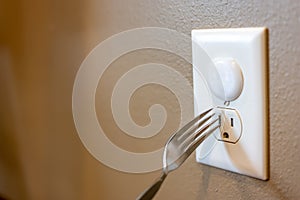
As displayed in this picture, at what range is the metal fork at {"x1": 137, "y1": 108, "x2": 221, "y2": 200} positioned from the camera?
38cm

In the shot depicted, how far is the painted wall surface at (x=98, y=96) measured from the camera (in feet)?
1.14

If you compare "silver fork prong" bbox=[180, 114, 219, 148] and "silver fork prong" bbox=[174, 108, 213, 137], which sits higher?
"silver fork prong" bbox=[174, 108, 213, 137]

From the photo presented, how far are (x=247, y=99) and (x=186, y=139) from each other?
7 centimetres

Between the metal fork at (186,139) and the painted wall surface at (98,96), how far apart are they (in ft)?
0.19

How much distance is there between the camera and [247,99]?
1.22 ft

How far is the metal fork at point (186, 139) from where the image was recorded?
1.23 feet

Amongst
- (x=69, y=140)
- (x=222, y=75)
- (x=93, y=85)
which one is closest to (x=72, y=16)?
(x=93, y=85)

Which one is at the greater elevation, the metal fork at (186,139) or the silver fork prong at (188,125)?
the silver fork prong at (188,125)

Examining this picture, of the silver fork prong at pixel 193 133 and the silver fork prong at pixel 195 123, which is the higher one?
the silver fork prong at pixel 195 123

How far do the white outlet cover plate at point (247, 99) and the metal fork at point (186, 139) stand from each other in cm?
2

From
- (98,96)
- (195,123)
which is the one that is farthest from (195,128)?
(98,96)

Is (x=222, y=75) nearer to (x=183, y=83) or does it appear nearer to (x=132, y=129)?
(x=183, y=83)

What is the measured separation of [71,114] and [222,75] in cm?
37

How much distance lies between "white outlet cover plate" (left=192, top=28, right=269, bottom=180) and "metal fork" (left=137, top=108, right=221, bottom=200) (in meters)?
0.02
